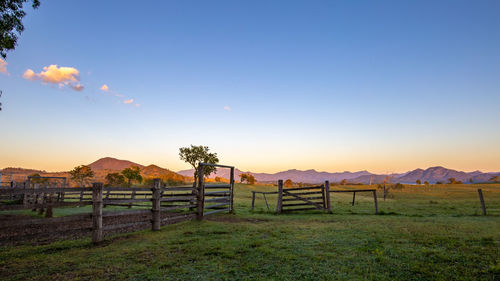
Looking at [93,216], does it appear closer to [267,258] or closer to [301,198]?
[267,258]

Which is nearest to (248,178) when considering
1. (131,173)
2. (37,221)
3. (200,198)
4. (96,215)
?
(131,173)

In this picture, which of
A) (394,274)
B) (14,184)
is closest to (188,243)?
(394,274)

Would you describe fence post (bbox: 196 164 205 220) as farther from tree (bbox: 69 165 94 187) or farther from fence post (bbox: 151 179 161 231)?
tree (bbox: 69 165 94 187)

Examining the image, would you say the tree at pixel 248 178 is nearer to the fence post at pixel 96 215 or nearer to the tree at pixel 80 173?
the tree at pixel 80 173

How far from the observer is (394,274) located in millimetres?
4023

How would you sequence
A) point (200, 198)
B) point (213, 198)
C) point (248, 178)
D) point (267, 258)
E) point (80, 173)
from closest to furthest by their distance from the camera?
1. point (267, 258)
2. point (200, 198)
3. point (213, 198)
4. point (80, 173)
5. point (248, 178)

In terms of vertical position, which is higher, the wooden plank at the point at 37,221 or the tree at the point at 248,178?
the wooden plank at the point at 37,221

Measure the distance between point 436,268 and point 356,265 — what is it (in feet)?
4.34

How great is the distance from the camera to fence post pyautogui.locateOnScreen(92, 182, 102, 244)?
6785 millimetres

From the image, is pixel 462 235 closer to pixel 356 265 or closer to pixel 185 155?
pixel 356 265

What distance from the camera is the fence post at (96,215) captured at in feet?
22.3

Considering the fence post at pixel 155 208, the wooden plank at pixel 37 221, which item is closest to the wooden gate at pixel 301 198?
the fence post at pixel 155 208

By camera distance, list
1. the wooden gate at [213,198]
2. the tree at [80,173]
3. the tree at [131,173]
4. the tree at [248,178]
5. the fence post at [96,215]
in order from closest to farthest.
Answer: the fence post at [96,215] < the wooden gate at [213,198] < the tree at [131,173] < the tree at [80,173] < the tree at [248,178]

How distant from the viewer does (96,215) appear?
273 inches
